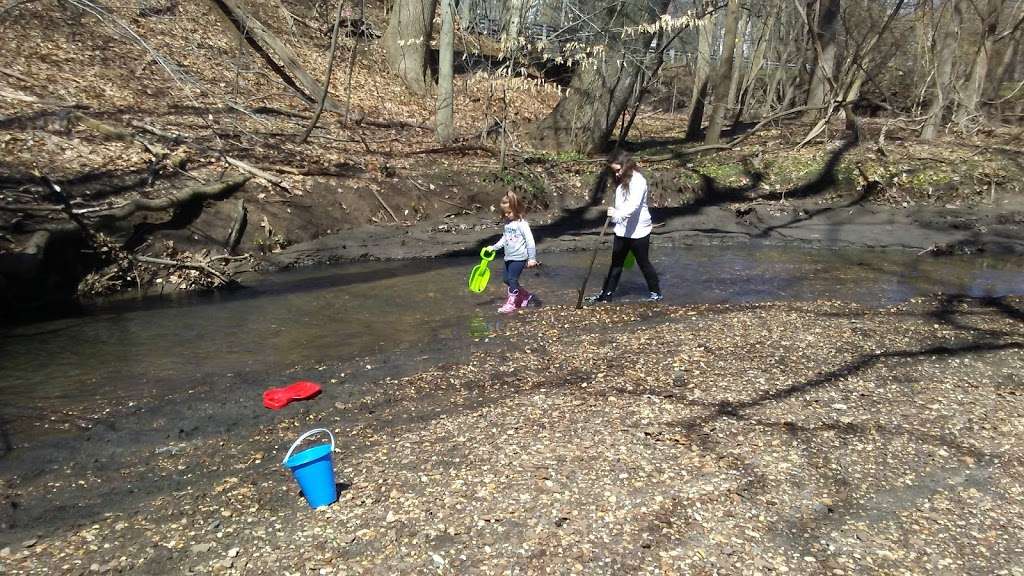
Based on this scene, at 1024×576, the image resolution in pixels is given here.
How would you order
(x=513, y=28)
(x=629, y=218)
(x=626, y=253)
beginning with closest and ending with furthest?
(x=629, y=218), (x=626, y=253), (x=513, y=28)

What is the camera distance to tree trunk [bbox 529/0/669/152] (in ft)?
59.7

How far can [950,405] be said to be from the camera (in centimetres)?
646

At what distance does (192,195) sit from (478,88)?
13995mm

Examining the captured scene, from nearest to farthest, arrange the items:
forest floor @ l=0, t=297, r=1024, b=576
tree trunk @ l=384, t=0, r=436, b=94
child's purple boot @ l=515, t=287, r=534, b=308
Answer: forest floor @ l=0, t=297, r=1024, b=576
child's purple boot @ l=515, t=287, r=534, b=308
tree trunk @ l=384, t=0, r=436, b=94

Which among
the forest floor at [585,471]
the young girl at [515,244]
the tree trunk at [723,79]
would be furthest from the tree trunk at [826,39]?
the forest floor at [585,471]

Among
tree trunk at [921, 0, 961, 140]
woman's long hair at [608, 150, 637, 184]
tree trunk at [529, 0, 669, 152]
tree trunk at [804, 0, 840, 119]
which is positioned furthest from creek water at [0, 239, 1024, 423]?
tree trunk at [804, 0, 840, 119]

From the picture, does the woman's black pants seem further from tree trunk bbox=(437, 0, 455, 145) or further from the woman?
tree trunk bbox=(437, 0, 455, 145)

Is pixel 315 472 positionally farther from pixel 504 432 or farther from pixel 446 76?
pixel 446 76

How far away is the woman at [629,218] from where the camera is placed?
370 inches

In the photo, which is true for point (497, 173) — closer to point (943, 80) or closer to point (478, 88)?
point (478, 88)

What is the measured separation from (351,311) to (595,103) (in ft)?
36.5

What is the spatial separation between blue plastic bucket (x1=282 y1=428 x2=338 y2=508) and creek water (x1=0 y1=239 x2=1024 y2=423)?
3.09 metres

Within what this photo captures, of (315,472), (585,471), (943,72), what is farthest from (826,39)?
(315,472)

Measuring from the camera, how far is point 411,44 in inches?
910
